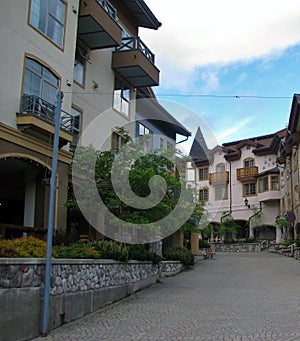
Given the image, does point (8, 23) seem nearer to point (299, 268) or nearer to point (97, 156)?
point (97, 156)

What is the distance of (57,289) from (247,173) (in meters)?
43.3

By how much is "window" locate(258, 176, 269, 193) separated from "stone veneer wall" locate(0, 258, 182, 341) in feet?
120

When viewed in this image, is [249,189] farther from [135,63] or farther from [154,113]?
[135,63]

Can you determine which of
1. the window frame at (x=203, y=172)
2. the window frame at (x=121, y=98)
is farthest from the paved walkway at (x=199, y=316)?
the window frame at (x=203, y=172)

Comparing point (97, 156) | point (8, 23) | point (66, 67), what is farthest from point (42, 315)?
point (66, 67)

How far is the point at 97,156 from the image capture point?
15.6 meters

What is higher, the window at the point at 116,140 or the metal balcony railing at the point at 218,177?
the metal balcony railing at the point at 218,177

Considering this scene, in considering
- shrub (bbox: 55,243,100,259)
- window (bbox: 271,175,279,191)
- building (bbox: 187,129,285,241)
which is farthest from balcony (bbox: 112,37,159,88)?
window (bbox: 271,175,279,191)

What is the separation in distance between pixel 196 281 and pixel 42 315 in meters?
9.76

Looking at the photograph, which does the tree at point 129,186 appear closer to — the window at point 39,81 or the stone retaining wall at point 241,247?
the window at point 39,81

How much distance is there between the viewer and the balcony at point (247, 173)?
1958 inches

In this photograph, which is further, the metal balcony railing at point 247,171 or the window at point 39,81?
the metal balcony railing at point 247,171

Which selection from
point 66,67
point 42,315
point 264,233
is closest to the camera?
point 42,315

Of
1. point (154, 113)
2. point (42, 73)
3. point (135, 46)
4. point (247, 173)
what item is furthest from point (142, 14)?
point (247, 173)
